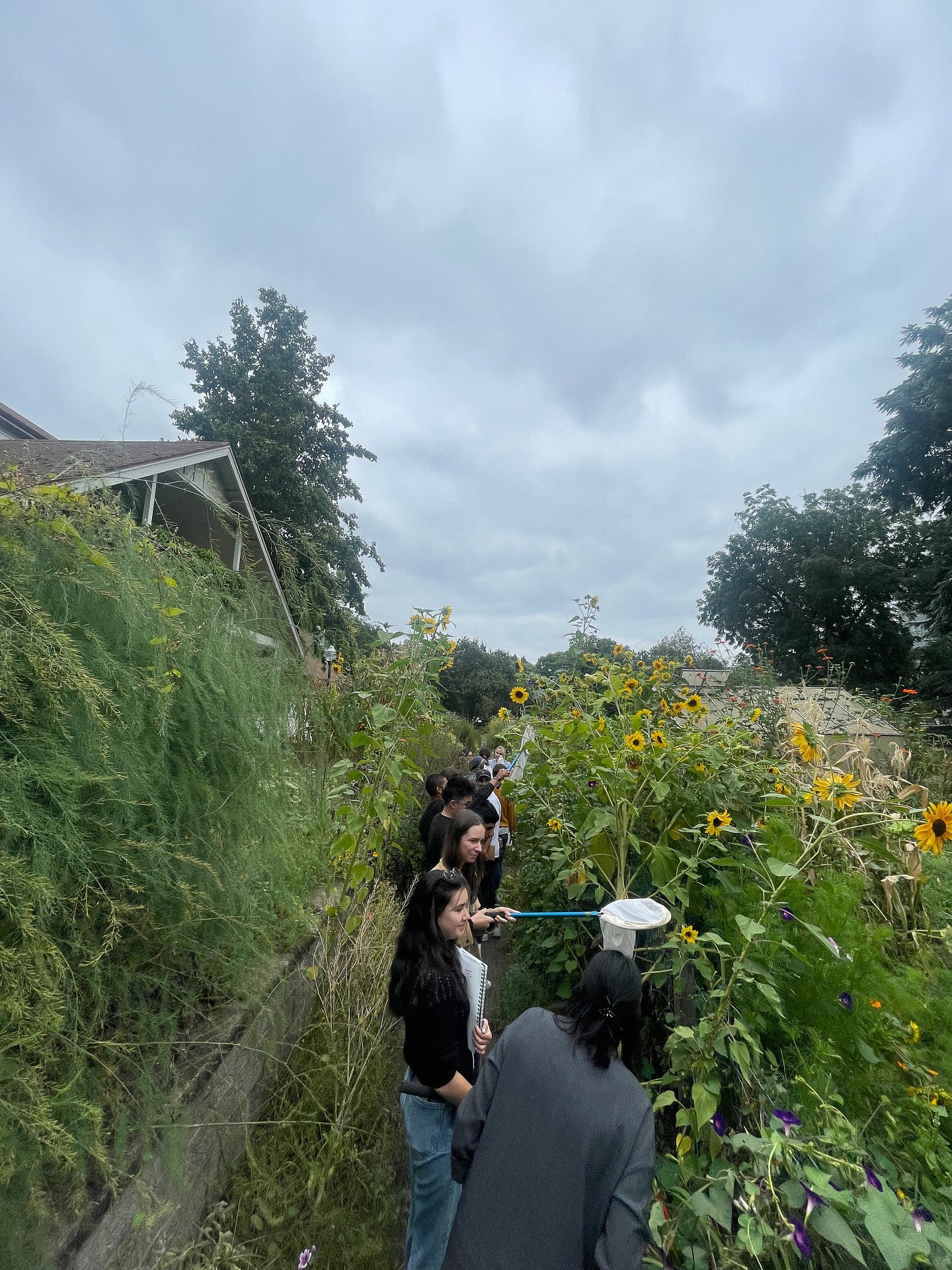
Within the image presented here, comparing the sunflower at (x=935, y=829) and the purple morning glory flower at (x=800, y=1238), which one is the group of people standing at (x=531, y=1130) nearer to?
the purple morning glory flower at (x=800, y=1238)

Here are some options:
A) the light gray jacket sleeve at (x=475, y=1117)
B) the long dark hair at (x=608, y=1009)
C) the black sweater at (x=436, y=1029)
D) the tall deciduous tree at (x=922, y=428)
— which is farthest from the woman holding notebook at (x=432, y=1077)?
the tall deciduous tree at (x=922, y=428)

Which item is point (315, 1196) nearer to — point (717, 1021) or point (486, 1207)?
point (486, 1207)

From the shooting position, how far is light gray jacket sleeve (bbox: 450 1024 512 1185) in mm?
1462

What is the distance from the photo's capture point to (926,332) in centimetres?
1692

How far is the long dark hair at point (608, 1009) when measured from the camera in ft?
4.47

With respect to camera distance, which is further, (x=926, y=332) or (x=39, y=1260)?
(x=926, y=332)

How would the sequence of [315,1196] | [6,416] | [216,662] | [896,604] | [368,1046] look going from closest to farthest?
[216,662] < [315,1196] < [368,1046] < [6,416] < [896,604]

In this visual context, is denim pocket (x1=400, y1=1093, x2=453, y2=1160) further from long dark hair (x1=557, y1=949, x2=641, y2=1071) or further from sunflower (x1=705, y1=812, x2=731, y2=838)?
sunflower (x1=705, y1=812, x2=731, y2=838)

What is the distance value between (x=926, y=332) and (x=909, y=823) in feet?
72.7

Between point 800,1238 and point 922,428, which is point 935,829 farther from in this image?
point 922,428

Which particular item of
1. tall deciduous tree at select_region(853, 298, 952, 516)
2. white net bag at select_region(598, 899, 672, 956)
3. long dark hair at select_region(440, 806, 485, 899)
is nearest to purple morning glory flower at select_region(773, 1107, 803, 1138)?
white net bag at select_region(598, 899, 672, 956)

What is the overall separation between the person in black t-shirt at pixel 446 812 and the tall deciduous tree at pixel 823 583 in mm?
20051

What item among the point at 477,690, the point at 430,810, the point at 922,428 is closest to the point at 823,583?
the point at 922,428

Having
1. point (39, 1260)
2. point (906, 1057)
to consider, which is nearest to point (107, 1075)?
point (39, 1260)
